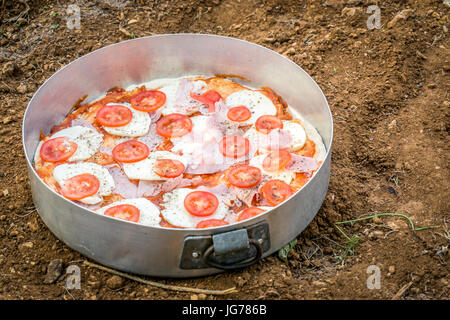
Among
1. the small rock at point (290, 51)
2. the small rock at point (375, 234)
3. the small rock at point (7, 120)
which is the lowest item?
the small rock at point (7, 120)

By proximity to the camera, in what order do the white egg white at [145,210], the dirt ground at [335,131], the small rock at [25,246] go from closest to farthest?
the dirt ground at [335,131] → the white egg white at [145,210] → the small rock at [25,246]

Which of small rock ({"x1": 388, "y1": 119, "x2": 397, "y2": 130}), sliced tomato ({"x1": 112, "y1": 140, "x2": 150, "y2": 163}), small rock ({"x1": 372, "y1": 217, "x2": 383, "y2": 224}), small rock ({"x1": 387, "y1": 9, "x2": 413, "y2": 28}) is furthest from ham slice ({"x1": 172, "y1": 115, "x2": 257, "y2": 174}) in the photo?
small rock ({"x1": 387, "y1": 9, "x2": 413, "y2": 28})

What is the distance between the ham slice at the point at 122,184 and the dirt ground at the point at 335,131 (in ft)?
1.83

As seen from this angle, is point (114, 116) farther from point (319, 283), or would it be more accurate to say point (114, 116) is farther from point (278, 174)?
point (319, 283)

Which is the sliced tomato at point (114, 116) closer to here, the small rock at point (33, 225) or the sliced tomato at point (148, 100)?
the sliced tomato at point (148, 100)

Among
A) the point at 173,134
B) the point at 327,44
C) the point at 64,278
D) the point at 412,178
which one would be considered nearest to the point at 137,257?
the point at 64,278

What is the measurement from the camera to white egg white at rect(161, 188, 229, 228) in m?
3.67

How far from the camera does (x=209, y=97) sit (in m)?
4.76

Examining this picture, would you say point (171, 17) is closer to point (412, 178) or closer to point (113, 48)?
point (113, 48)

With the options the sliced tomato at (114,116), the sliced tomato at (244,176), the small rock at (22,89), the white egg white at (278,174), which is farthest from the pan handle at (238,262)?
the small rock at (22,89)

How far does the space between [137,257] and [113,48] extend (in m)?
2.16

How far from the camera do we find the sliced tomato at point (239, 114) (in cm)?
457

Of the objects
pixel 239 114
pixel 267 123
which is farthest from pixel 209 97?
pixel 267 123

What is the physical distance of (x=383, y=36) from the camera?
18.2 ft
